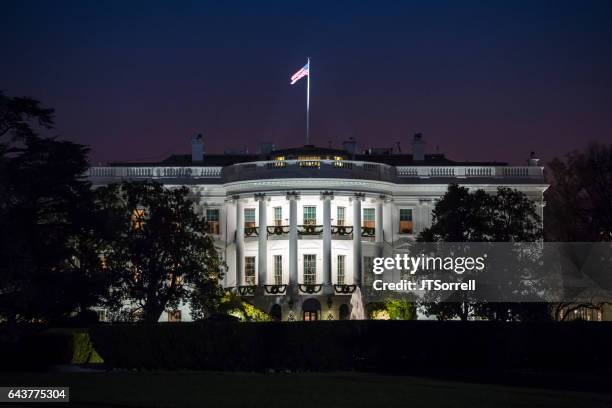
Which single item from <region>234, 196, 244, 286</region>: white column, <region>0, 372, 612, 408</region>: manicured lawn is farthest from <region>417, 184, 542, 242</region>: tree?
<region>0, 372, 612, 408</region>: manicured lawn

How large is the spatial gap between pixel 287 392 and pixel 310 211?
167ft

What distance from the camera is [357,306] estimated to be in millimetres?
78000

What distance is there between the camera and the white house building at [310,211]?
270 ft

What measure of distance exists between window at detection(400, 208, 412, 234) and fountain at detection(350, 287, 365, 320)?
9760 millimetres

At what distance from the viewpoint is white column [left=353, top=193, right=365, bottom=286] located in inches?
3292

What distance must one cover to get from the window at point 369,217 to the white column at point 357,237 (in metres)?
2.38

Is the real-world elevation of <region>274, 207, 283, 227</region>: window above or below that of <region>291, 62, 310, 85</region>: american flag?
below

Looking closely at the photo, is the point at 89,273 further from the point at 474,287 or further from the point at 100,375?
the point at 474,287

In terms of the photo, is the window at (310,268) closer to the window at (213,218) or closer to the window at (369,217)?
the window at (369,217)

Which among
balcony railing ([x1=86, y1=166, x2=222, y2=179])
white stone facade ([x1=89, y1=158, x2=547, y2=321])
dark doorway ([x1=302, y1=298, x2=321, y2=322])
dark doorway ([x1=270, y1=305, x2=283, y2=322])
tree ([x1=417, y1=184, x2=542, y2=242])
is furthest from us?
balcony railing ([x1=86, y1=166, x2=222, y2=179])

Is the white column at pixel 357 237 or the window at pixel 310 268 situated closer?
the white column at pixel 357 237

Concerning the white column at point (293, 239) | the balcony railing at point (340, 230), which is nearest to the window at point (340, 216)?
the balcony railing at point (340, 230)

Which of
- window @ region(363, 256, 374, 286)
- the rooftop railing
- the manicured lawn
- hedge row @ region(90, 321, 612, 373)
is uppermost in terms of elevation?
the rooftop railing

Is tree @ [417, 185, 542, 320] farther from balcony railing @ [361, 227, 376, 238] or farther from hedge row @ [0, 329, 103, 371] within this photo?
hedge row @ [0, 329, 103, 371]
